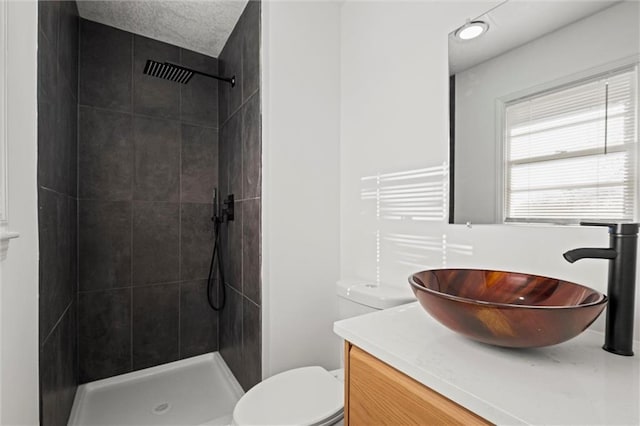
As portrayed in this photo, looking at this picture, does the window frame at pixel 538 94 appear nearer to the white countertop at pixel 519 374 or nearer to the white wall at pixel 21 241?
the white countertop at pixel 519 374

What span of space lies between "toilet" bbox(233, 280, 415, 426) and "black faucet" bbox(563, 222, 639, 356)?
2.14 ft

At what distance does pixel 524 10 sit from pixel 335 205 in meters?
1.14

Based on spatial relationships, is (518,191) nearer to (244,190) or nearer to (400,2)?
(400,2)

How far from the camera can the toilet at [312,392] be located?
1100 mm

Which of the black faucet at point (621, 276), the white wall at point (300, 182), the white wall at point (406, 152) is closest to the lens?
the black faucet at point (621, 276)

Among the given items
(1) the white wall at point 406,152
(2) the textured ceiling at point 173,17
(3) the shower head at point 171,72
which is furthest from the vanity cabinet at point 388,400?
(2) the textured ceiling at point 173,17

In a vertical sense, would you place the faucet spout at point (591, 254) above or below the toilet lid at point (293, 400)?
above

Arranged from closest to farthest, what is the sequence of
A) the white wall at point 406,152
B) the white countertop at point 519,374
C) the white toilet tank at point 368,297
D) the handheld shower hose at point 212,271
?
the white countertop at point 519,374 < the white wall at point 406,152 < the white toilet tank at point 368,297 < the handheld shower hose at point 212,271

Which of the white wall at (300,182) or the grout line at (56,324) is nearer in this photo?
the grout line at (56,324)

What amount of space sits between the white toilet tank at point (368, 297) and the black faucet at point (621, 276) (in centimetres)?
65

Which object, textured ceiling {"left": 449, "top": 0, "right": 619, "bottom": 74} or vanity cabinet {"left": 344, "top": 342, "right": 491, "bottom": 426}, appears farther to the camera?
→ textured ceiling {"left": 449, "top": 0, "right": 619, "bottom": 74}

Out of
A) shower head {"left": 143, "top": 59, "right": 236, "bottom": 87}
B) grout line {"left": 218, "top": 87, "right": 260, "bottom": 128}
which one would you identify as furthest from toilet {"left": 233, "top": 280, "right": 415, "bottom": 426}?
shower head {"left": 143, "top": 59, "right": 236, "bottom": 87}

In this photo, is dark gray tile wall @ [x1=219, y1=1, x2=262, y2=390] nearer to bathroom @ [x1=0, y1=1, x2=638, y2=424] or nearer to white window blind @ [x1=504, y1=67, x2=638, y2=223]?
bathroom @ [x1=0, y1=1, x2=638, y2=424]

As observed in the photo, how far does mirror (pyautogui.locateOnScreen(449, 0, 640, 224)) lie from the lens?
770 millimetres
